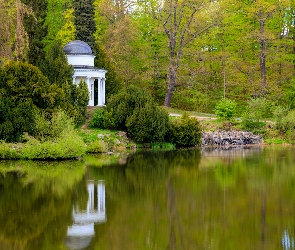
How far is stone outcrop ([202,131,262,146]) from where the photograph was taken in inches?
1469

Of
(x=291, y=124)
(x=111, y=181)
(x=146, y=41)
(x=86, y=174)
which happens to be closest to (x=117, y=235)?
(x=111, y=181)

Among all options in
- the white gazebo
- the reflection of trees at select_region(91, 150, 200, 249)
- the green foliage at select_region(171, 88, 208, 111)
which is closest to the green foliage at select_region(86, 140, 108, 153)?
the reflection of trees at select_region(91, 150, 200, 249)

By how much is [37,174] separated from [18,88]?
9.77 metres

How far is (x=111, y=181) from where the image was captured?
19359mm

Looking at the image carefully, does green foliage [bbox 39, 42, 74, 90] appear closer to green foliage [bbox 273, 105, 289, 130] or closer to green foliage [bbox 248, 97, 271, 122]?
green foliage [bbox 248, 97, 271, 122]

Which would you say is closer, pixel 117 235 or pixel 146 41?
pixel 117 235

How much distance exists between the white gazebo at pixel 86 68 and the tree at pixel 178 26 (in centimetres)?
688

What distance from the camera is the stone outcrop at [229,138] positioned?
37.3m

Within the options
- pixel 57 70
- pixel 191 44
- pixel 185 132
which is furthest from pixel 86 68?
pixel 191 44

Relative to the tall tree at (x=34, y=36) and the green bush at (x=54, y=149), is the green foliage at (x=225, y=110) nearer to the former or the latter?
the tall tree at (x=34, y=36)

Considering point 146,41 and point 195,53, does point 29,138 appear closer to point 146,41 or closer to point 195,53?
point 195,53

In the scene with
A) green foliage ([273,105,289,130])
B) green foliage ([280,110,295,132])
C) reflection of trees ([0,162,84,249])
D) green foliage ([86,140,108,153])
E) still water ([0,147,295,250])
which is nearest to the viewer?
still water ([0,147,295,250])

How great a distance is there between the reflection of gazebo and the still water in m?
0.02

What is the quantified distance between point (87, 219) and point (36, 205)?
2.28m
